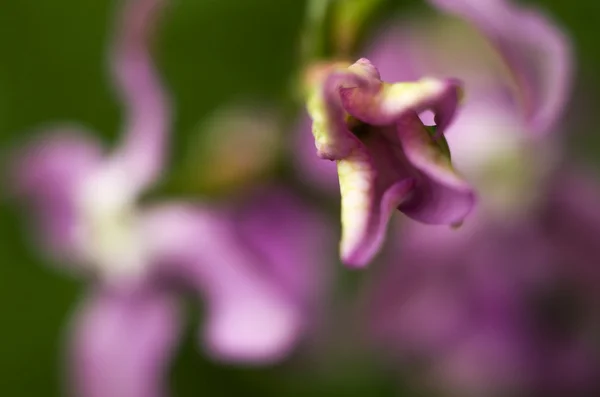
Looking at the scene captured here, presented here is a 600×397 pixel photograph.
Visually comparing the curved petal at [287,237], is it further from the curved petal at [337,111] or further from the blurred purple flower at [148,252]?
the curved petal at [337,111]

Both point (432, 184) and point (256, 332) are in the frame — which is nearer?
point (432, 184)

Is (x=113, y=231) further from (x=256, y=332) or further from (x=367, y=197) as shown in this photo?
(x=367, y=197)

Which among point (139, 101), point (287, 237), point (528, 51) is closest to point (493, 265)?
point (287, 237)

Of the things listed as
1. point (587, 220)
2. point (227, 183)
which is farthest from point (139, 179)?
point (587, 220)

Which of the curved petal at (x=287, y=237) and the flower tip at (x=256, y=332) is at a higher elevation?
the curved petal at (x=287, y=237)

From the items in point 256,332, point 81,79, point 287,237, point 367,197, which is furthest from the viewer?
point 81,79

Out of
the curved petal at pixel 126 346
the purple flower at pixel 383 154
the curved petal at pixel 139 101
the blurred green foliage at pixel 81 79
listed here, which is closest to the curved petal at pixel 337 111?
the purple flower at pixel 383 154
